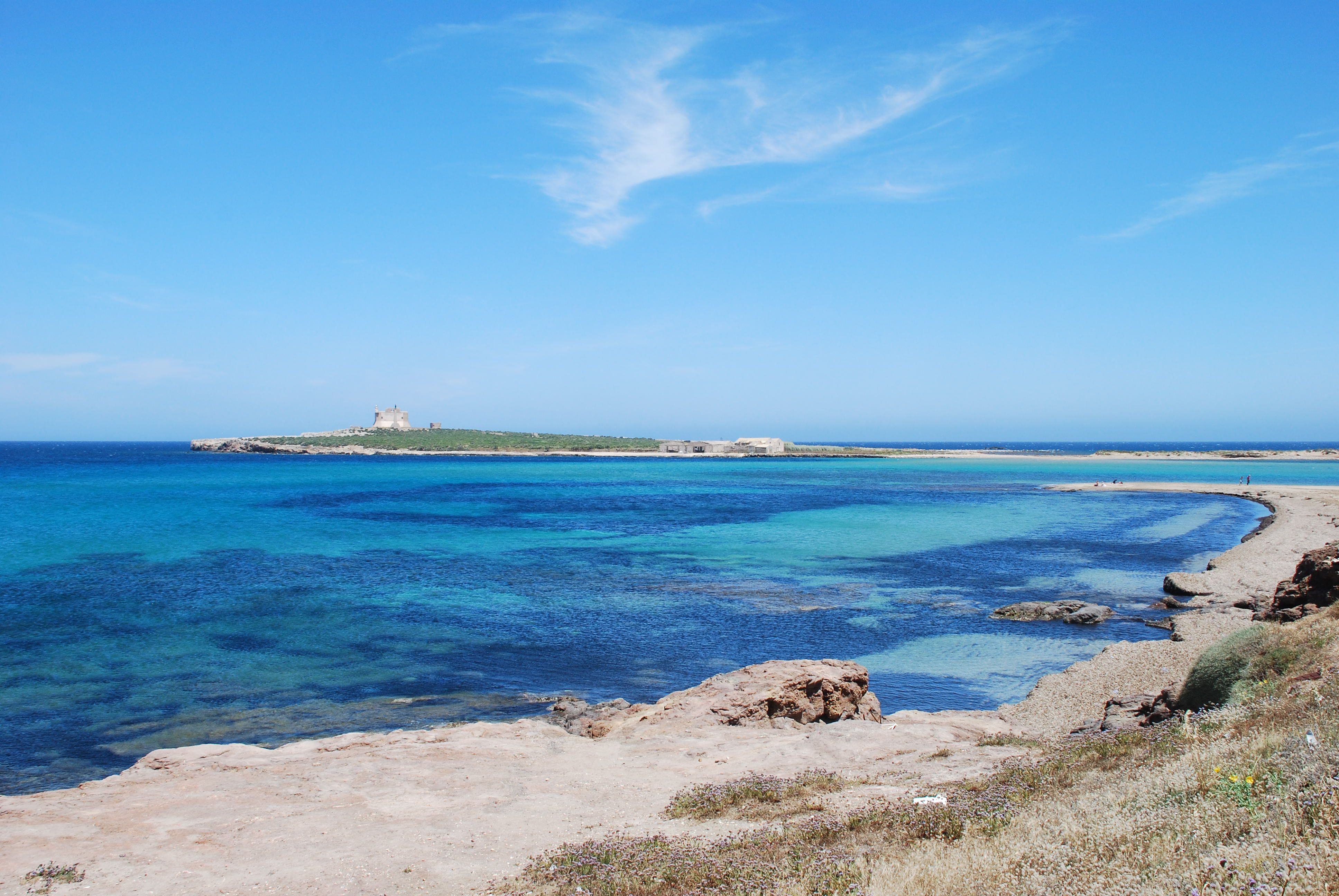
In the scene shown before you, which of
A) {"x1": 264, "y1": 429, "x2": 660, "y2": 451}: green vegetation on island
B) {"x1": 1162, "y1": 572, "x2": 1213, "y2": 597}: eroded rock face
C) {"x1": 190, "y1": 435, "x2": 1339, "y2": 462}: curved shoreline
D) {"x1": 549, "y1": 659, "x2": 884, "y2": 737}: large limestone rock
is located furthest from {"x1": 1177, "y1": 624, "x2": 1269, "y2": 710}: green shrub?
{"x1": 264, "y1": 429, "x2": 660, "y2": 451}: green vegetation on island

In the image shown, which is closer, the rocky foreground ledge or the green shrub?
the rocky foreground ledge

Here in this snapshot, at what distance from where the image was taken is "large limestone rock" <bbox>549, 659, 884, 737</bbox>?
13695mm

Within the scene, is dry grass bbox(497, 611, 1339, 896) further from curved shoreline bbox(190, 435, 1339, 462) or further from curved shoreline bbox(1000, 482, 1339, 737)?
curved shoreline bbox(190, 435, 1339, 462)

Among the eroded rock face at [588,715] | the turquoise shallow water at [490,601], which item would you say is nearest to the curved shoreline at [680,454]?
the turquoise shallow water at [490,601]

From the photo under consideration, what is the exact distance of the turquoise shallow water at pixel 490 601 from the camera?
1622 centimetres

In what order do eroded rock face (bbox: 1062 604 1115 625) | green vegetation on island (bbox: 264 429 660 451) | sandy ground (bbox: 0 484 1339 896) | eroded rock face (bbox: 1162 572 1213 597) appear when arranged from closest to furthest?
sandy ground (bbox: 0 484 1339 896), eroded rock face (bbox: 1062 604 1115 625), eroded rock face (bbox: 1162 572 1213 597), green vegetation on island (bbox: 264 429 660 451)

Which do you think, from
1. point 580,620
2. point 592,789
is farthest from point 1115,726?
point 580,620

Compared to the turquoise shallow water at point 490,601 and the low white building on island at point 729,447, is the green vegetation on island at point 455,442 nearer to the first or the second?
the low white building on island at point 729,447

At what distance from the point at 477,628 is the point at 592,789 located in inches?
497

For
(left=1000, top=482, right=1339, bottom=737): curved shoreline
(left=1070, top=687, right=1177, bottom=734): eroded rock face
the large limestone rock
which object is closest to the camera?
(left=1070, top=687, right=1177, bottom=734): eroded rock face

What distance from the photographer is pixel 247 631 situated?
864 inches

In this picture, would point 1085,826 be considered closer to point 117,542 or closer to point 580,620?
point 580,620

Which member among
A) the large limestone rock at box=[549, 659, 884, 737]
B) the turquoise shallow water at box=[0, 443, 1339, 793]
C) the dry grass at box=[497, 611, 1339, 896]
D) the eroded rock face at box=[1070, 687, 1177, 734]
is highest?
the dry grass at box=[497, 611, 1339, 896]

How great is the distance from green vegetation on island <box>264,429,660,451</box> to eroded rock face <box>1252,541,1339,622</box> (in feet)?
505
